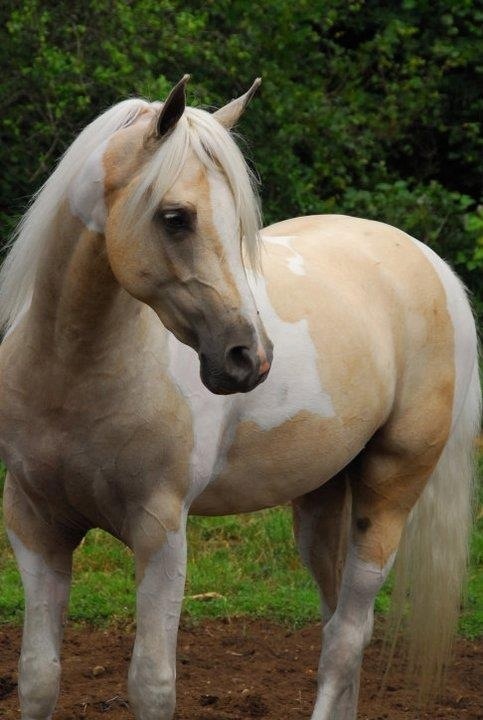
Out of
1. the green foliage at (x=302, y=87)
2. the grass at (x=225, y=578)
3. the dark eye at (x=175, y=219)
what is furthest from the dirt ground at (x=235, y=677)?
the green foliage at (x=302, y=87)

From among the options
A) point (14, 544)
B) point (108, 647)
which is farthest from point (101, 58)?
point (14, 544)

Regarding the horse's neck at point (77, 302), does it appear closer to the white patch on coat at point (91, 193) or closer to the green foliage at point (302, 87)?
the white patch on coat at point (91, 193)

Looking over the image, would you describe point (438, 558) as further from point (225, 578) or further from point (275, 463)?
point (225, 578)

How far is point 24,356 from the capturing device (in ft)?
10.6

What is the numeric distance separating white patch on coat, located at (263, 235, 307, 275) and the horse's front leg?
33.3 inches

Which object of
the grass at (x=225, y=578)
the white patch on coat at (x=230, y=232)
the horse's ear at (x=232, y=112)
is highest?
the horse's ear at (x=232, y=112)

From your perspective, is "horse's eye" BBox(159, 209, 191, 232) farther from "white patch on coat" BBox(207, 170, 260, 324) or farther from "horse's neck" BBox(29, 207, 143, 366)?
"horse's neck" BBox(29, 207, 143, 366)

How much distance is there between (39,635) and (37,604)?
78mm

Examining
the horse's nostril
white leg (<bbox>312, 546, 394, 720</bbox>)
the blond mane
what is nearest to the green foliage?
white leg (<bbox>312, 546, 394, 720</bbox>)

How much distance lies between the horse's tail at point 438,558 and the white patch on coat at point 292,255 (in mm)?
858

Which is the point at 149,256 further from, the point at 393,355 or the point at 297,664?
the point at 297,664

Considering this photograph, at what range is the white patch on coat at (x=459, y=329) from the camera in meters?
4.19

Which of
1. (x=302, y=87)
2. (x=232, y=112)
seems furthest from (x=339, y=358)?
(x=302, y=87)

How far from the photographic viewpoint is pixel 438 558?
446cm
